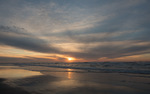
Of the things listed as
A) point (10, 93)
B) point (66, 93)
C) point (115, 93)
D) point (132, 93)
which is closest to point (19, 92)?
point (10, 93)

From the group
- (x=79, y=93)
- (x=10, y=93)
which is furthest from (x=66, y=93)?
(x=10, y=93)

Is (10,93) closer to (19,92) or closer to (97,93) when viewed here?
(19,92)

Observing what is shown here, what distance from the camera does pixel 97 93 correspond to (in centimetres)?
748

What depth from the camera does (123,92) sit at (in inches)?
306

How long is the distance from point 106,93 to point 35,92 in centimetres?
498

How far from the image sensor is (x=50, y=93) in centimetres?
730

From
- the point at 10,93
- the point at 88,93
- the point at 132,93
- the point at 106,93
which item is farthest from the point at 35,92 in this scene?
the point at 132,93

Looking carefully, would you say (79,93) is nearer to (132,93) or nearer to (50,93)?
(50,93)

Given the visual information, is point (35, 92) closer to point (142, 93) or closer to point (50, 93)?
point (50, 93)

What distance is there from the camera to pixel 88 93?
7.39m

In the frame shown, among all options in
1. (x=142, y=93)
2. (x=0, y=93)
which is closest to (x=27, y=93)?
(x=0, y=93)

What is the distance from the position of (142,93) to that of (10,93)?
9237mm

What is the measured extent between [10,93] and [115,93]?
7301 mm

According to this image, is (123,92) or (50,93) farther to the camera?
(123,92)
